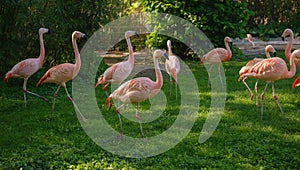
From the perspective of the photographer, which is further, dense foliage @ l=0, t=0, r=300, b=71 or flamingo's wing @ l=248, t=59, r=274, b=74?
dense foliage @ l=0, t=0, r=300, b=71

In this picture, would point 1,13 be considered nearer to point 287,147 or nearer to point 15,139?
point 15,139

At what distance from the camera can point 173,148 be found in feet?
17.7

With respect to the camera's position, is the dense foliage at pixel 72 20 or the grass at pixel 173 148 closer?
the grass at pixel 173 148

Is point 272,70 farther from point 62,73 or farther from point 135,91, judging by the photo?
point 62,73

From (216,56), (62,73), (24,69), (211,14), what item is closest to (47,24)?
(24,69)

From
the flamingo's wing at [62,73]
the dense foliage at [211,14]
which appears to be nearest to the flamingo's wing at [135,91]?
the flamingo's wing at [62,73]

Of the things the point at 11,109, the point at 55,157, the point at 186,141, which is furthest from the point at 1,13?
the point at 186,141

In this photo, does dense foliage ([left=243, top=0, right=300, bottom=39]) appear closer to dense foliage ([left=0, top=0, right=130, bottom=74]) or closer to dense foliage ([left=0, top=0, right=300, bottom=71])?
dense foliage ([left=0, top=0, right=300, bottom=71])

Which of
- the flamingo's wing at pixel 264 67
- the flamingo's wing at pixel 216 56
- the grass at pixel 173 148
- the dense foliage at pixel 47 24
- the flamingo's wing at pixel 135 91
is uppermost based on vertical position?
the dense foliage at pixel 47 24

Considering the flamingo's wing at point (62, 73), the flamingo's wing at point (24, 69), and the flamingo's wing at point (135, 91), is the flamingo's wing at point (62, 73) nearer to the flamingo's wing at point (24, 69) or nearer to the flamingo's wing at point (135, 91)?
the flamingo's wing at point (24, 69)

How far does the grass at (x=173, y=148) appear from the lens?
4.95 meters

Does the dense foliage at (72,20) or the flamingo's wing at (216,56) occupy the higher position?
the dense foliage at (72,20)

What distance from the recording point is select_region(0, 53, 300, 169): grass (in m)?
4.95

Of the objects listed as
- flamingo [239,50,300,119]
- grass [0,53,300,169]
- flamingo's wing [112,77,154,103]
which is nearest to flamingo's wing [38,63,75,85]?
grass [0,53,300,169]
